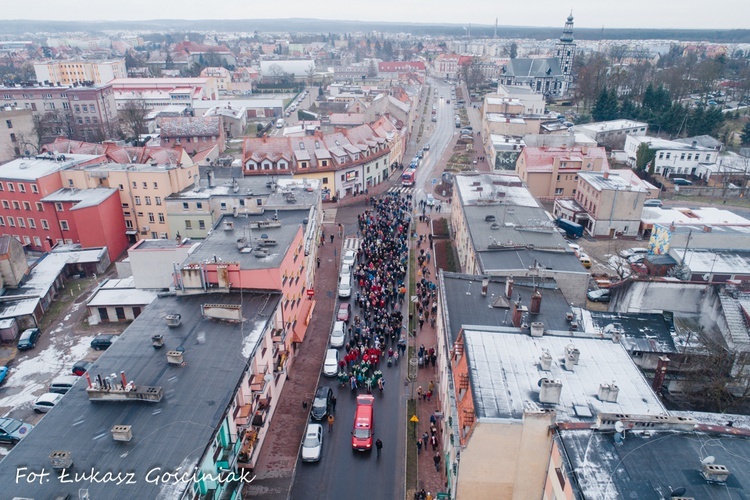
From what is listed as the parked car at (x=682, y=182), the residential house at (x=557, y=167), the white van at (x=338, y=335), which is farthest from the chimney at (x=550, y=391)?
the parked car at (x=682, y=182)

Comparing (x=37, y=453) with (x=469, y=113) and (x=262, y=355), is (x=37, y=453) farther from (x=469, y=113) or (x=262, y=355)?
(x=469, y=113)

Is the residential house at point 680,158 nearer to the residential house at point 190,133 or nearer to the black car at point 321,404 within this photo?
the black car at point 321,404

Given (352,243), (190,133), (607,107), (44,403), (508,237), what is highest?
(607,107)

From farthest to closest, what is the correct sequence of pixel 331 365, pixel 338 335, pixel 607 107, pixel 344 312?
pixel 607 107 → pixel 344 312 → pixel 338 335 → pixel 331 365

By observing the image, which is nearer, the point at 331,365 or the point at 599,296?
the point at 331,365

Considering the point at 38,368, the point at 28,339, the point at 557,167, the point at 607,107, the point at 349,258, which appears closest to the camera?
the point at 38,368

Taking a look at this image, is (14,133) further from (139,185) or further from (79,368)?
(79,368)

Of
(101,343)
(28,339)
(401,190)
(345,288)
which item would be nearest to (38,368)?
(28,339)
